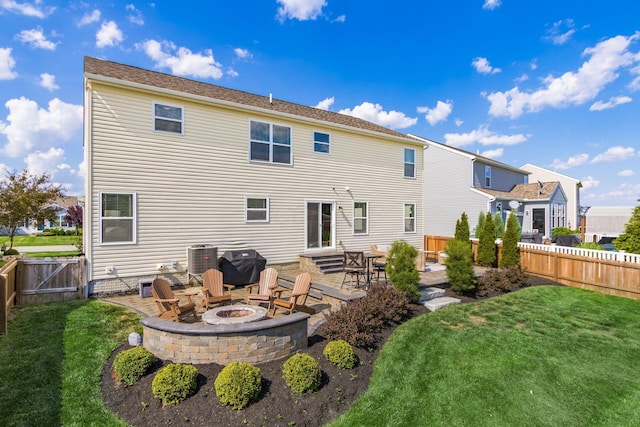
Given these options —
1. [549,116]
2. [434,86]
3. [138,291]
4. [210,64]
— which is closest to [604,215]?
[549,116]

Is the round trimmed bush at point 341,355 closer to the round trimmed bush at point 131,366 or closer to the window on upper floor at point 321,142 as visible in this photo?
the round trimmed bush at point 131,366

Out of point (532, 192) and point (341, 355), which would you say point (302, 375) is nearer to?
point (341, 355)

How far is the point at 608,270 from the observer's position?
985 centimetres

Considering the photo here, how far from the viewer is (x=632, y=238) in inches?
396

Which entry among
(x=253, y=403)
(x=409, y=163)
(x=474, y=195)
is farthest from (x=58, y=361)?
(x=474, y=195)

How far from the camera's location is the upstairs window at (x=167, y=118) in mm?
9297

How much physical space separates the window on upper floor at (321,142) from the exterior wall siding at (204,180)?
21 cm

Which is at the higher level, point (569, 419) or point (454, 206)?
point (454, 206)

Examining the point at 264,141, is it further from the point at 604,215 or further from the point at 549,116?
the point at 604,215

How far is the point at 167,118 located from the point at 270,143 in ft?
11.6

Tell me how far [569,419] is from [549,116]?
21.5 metres

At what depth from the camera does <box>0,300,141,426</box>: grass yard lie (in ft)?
12.4

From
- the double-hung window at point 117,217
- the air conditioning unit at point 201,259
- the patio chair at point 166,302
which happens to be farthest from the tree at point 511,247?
the double-hung window at point 117,217

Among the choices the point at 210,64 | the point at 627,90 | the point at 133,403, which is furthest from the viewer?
the point at 627,90
